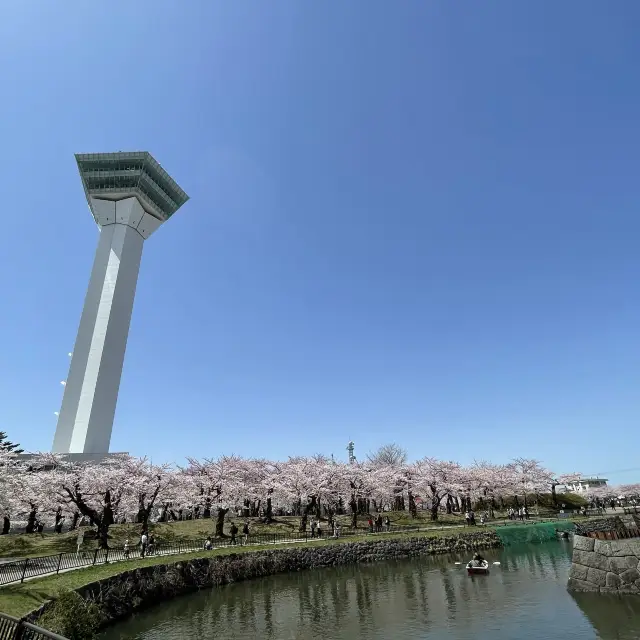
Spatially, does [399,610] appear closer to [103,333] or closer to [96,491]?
[96,491]

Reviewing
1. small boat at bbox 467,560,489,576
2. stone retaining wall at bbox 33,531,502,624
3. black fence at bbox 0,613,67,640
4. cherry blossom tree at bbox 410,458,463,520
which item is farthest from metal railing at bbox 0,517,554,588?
small boat at bbox 467,560,489,576

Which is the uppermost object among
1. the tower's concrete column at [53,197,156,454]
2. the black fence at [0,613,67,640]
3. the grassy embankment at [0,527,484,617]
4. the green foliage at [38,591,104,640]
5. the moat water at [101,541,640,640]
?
the tower's concrete column at [53,197,156,454]

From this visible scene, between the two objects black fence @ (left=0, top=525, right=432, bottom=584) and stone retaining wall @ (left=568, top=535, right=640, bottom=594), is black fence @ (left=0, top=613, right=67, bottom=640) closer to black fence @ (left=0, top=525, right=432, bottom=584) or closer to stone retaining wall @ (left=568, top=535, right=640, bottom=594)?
black fence @ (left=0, top=525, right=432, bottom=584)

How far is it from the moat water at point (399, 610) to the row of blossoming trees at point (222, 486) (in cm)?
1498

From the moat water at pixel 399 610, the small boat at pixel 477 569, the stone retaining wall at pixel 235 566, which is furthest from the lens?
the small boat at pixel 477 569

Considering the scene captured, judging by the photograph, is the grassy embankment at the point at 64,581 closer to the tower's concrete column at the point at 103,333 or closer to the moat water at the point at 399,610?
the moat water at the point at 399,610

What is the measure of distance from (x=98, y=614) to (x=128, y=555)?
38.2 ft

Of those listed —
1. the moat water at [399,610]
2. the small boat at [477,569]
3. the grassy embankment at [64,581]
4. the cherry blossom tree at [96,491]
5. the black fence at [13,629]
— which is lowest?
the moat water at [399,610]

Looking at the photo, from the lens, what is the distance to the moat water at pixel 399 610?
58.3 ft

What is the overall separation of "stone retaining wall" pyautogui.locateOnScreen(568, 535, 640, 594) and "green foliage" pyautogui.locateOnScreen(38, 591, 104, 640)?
82.7 feet

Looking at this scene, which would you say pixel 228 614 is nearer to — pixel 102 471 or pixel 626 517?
pixel 102 471

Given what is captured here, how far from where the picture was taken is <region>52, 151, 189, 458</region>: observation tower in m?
61.5

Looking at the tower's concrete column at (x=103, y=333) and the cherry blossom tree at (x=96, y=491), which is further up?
the tower's concrete column at (x=103, y=333)

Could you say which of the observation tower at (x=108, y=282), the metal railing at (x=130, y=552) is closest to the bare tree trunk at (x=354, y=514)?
the metal railing at (x=130, y=552)
